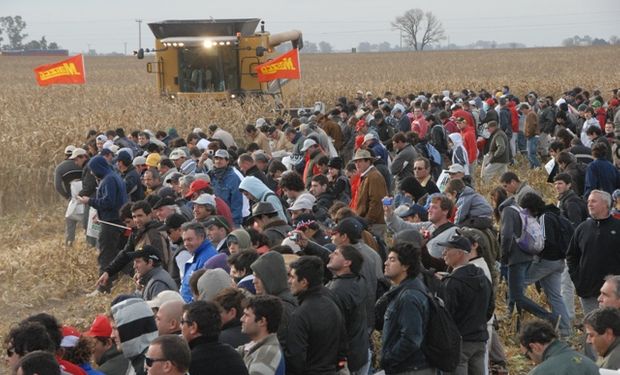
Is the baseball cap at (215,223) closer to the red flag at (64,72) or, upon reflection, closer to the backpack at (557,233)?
the backpack at (557,233)

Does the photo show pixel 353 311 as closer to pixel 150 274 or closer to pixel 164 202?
pixel 150 274

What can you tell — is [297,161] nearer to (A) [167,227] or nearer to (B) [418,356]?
(A) [167,227]

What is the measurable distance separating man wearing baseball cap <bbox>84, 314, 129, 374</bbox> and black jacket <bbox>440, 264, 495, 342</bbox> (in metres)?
2.45

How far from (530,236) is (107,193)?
17.9 ft

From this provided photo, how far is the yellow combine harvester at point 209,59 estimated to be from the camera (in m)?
25.0

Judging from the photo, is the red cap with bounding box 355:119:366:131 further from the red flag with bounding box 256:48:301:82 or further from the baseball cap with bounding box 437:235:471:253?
the baseball cap with bounding box 437:235:471:253

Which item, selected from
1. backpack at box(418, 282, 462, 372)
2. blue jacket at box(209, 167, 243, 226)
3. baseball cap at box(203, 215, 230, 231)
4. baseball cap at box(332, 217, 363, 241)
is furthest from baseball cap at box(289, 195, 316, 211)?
backpack at box(418, 282, 462, 372)

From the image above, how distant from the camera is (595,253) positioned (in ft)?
30.2

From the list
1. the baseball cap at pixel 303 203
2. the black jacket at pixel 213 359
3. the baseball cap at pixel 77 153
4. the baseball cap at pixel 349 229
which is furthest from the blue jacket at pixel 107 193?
the black jacket at pixel 213 359

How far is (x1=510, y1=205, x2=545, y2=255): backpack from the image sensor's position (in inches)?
388

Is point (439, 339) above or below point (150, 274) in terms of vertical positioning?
below

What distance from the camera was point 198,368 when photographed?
5.89 m

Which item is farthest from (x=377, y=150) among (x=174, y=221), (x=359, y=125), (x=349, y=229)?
(x=349, y=229)

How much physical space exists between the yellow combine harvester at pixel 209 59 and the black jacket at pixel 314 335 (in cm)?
1817
